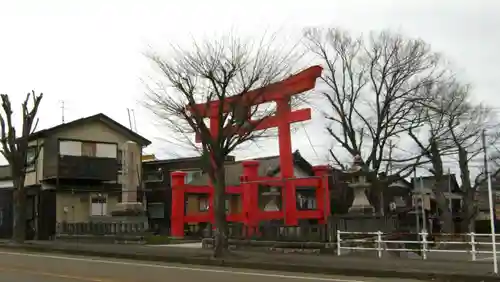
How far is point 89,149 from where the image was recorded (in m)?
38.7

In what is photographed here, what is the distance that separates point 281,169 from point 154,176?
22240mm

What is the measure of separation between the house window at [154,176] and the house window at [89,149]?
872 centimetres

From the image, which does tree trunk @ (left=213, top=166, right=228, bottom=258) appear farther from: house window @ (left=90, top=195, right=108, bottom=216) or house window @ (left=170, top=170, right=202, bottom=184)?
house window @ (left=170, top=170, right=202, bottom=184)

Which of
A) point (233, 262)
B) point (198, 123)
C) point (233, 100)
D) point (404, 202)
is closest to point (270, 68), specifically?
point (233, 100)

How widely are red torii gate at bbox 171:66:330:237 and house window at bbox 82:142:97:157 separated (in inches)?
408

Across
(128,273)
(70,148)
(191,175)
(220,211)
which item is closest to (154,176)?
(191,175)

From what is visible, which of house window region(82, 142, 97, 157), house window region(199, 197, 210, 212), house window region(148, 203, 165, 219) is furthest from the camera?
house window region(199, 197, 210, 212)

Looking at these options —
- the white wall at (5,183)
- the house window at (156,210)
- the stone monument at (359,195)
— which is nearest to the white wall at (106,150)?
the white wall at (5,183)

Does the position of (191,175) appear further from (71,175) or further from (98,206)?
(71,175)

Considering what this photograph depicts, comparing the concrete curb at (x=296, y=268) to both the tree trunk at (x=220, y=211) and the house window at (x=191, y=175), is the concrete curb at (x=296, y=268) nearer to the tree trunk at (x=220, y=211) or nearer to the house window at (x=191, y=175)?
the tree trunk at (x=220, y=211)

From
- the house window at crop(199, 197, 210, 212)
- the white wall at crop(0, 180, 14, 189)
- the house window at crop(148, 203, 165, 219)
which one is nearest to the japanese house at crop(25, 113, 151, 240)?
the white wall at crop(0, 180, 14, 189)

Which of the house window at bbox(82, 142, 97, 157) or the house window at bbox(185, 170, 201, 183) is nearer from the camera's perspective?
the house window at bbox(82, 142, 97, 157)

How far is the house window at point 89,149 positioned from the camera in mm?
38406

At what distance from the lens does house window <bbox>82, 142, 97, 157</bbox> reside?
1512 inches
